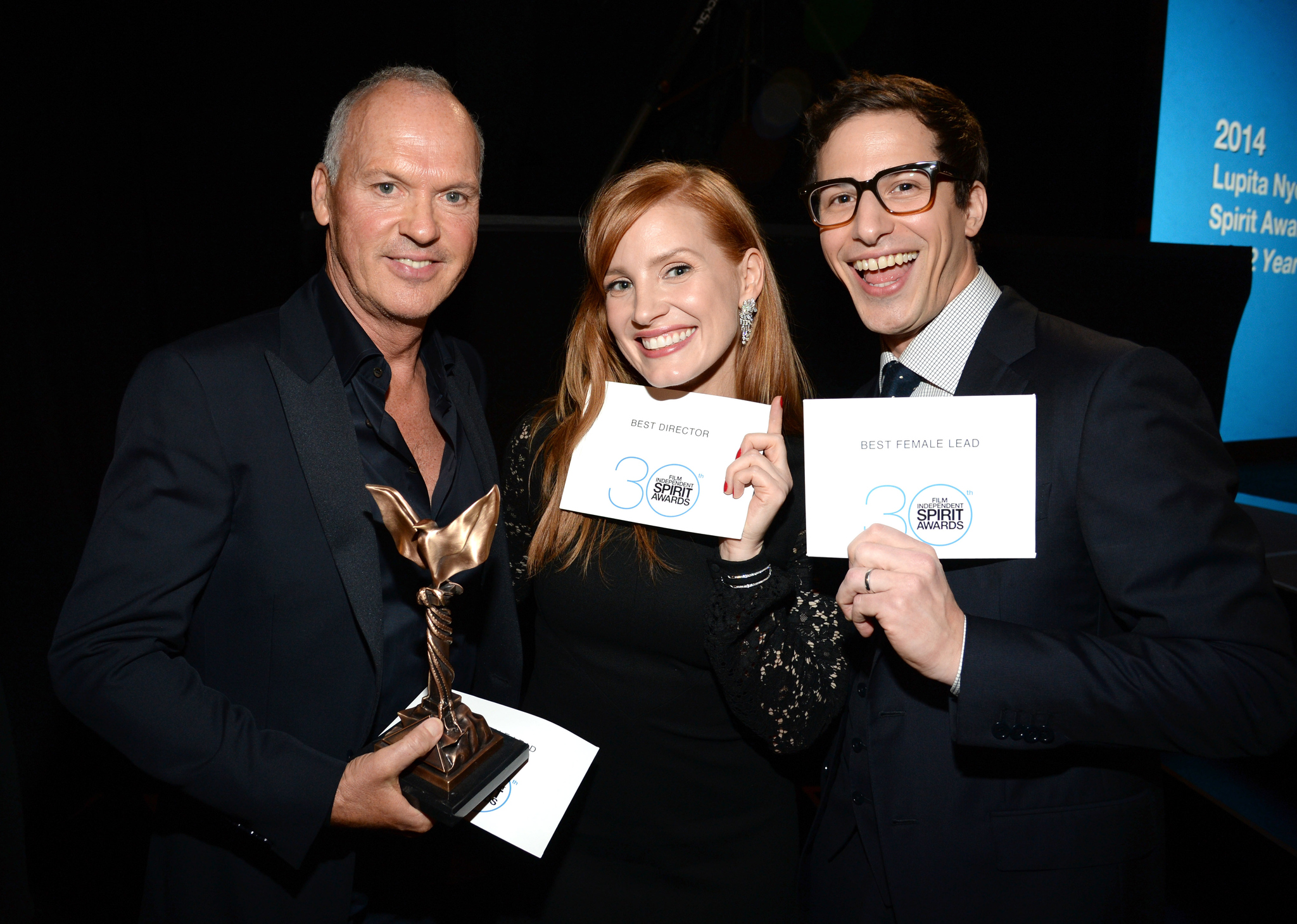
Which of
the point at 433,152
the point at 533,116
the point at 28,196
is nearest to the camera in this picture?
the point at 433,152

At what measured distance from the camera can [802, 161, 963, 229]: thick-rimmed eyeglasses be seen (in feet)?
5.03

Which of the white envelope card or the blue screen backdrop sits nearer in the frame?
the white envelope card

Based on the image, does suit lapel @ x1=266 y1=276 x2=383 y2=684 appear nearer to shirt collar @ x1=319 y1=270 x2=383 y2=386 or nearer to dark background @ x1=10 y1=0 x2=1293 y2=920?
shirt collar @ x1=319 y1=270 x2=383 y2=386

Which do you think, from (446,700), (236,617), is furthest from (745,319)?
(236,617)

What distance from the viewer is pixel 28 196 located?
2.27 metres

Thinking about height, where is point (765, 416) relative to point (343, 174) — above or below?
below

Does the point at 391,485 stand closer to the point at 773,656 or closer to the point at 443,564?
the point at 443,564

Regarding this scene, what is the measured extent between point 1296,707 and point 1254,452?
8.92 feet

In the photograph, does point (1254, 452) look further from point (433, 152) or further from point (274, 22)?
point (274, 22)

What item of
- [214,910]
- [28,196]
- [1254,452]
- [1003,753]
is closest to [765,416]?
[1003,753]

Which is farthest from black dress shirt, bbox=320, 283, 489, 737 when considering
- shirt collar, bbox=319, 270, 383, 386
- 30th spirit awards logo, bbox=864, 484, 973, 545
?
30th spirit awards logo, bbox=864, 484, 973, 545

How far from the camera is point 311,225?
7.26 ft

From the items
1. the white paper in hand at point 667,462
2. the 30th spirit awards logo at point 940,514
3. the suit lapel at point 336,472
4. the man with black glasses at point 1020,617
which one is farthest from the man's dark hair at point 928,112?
the suit lapel at point 336,472

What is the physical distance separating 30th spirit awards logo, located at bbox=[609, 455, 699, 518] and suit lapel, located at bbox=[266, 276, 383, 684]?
555mm
